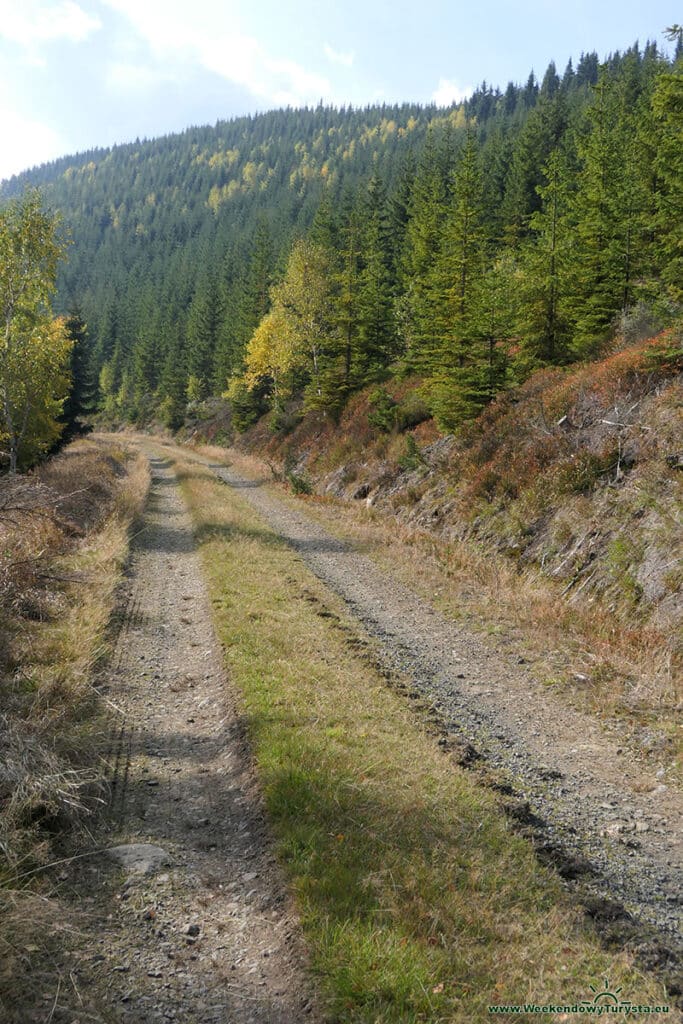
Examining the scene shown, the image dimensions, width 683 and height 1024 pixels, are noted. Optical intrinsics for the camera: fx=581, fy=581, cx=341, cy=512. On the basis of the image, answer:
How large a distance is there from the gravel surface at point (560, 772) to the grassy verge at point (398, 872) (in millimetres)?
378

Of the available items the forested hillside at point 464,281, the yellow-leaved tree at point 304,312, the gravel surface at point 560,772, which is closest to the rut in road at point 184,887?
the gravel surface at point 560,772

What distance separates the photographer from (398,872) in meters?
4.11

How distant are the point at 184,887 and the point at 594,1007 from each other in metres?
2.70

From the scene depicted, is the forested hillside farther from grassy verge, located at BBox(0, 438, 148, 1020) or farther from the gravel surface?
grassy verge, located at BBox(0, 438, 148, 1020)

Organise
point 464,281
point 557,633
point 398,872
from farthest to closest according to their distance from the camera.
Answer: point 464,281, point 557,633, point 398,872

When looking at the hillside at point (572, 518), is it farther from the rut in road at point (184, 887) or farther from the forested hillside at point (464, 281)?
the rut in road at point (184, 887)

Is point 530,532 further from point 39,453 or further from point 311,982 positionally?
point 39,453

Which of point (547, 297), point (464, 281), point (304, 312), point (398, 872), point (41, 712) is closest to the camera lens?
point (398, 872)

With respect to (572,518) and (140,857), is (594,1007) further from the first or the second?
(572,518)

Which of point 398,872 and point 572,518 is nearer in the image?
point 398,872

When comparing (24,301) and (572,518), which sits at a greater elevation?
(24,301)

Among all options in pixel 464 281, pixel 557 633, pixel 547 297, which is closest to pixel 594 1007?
pixel 557 633

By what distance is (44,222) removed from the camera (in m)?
19.1

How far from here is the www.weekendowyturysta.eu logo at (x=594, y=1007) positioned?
10.4 ft
